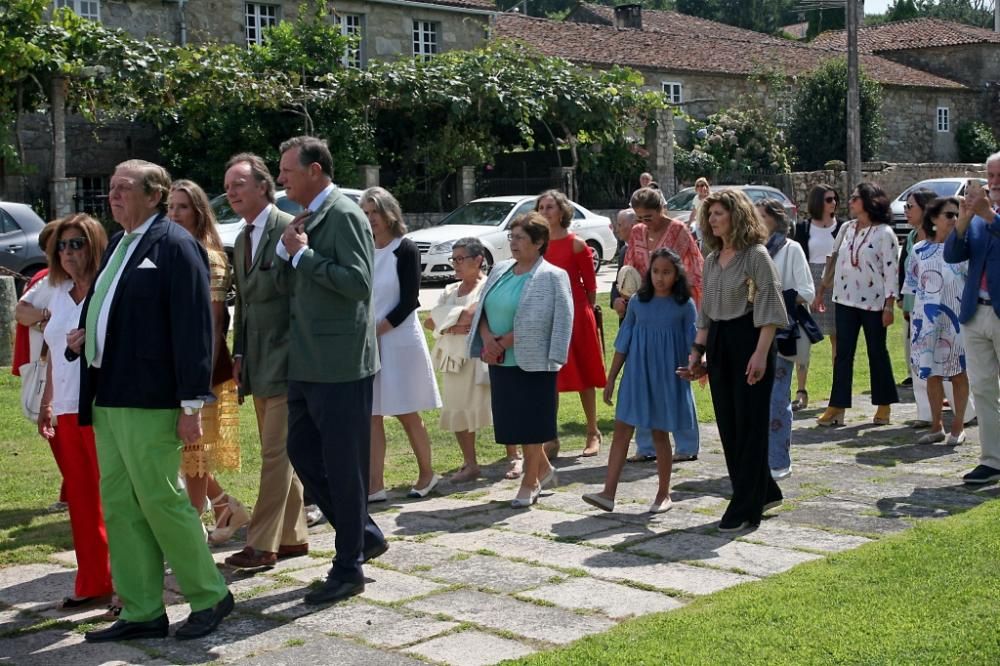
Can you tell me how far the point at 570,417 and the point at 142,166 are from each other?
238 inches

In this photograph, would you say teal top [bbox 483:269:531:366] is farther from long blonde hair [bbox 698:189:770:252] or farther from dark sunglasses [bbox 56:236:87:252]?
dark sunglasses [bbox 56:236:87:252]

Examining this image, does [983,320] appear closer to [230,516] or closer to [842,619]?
[842,619]

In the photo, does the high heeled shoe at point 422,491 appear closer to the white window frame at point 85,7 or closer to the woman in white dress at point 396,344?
the woman in white dress at point 396,344

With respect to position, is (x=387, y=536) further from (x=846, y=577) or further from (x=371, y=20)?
(x=371, y=20)

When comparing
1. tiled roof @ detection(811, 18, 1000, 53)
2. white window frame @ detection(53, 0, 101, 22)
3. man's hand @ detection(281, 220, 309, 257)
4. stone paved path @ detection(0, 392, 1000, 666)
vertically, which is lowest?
stone paved path @ detection(0, 392, 1000, 666)

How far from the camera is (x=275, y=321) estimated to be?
20.7 feet

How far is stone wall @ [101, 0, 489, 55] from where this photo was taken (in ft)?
97.8

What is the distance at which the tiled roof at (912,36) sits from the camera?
54.4 m

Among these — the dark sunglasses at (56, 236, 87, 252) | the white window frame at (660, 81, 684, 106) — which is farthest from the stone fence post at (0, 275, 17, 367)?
the white window frame at (660, 81, 684, 106)

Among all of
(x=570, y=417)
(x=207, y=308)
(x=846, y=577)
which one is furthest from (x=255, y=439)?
(x=846, y=577)

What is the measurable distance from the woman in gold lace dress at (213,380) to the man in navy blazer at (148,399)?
96 centimetres

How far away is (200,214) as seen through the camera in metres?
6.60

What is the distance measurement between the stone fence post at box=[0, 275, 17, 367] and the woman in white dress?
23.8 ft

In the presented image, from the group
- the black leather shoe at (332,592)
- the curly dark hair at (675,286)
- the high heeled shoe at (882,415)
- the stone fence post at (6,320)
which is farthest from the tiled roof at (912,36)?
the black leather shoe at (332,592)
